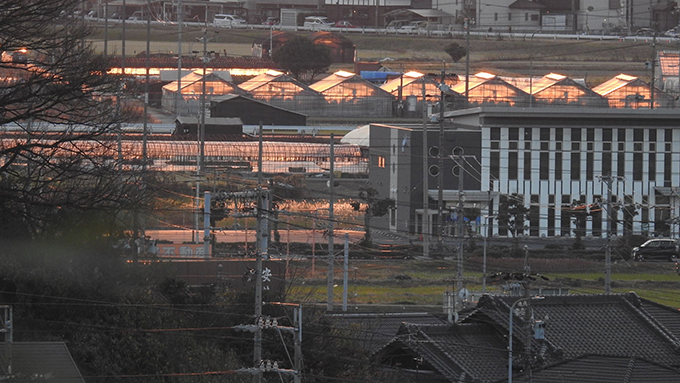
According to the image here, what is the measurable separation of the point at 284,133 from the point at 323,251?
12950 millimetres

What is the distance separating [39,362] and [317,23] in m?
44.1

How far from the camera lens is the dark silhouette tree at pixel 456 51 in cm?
4144

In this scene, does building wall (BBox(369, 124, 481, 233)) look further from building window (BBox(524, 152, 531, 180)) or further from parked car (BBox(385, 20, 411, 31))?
parked car (BBox(385, 20, 411, 31))

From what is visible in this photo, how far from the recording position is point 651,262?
1662 cm

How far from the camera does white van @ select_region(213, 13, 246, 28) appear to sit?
47312mm

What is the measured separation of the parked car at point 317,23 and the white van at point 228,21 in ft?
9.10

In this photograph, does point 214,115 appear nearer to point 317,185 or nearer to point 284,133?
point 284,133

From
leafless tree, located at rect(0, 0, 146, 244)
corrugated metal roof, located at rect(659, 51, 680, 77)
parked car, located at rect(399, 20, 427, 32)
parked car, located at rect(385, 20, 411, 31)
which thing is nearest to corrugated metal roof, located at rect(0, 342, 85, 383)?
leafless tree, located at rect(0, 0, 146, 244)

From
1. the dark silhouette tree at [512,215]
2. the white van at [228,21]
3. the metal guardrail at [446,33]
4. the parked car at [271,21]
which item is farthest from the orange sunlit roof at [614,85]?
the parked car at [271,21]

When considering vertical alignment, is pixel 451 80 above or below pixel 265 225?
above

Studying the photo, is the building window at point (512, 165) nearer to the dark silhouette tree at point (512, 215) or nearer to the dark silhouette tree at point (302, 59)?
the dark silhouette tree at point (512, 215)

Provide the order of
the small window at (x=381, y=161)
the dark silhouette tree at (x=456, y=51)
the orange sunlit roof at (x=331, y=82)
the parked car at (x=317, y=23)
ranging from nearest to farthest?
the small window at (x=381, y=161) → the orange sunlit roof at (x=331, y=82) → the dark silhouette tree at (x=456, y=51) → the parked car at (x=317, y=23)

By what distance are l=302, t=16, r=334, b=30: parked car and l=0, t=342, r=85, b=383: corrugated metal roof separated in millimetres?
42654

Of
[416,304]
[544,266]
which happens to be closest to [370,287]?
[416,304]
